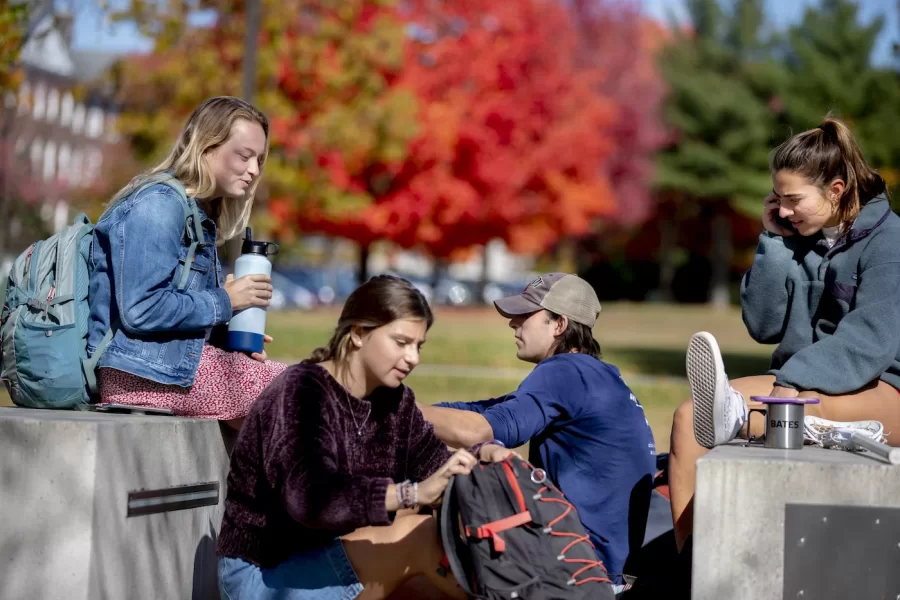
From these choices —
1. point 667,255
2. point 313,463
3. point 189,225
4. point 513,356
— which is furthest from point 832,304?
point 667,255

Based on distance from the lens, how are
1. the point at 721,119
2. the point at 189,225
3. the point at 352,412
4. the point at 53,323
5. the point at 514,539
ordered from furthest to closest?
the point at 721,119 → the point at 189,225 → the point at 53,323 → the point at 352,412 → the point at 514,539

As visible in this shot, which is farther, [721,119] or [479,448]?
[721,119]

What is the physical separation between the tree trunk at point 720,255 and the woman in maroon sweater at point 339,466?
47546 millimetres

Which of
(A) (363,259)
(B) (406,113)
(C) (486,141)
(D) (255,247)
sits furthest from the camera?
(A) (363,259)

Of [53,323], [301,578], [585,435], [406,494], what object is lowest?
[301,578]

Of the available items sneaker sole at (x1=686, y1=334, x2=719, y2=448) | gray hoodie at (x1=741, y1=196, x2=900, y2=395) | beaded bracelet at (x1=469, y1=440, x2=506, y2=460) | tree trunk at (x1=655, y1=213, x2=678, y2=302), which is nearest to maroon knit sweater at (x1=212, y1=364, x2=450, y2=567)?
beaded bracelet at (x1=469, y1=440, x2=506, y2=460)

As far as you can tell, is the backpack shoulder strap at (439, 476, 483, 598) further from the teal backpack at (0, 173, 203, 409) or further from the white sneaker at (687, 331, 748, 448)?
the teal backpack at (0, 173, 203, 409)

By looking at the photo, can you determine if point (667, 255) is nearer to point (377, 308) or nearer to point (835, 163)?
point (835, 163)

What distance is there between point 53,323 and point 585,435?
192 cm

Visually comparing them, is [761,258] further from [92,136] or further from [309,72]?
[92,136]

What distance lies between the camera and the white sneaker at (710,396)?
3832 millimetres

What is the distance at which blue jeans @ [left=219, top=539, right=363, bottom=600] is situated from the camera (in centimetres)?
350

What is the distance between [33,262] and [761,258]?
109 inches

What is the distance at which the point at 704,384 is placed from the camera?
12.6ft
